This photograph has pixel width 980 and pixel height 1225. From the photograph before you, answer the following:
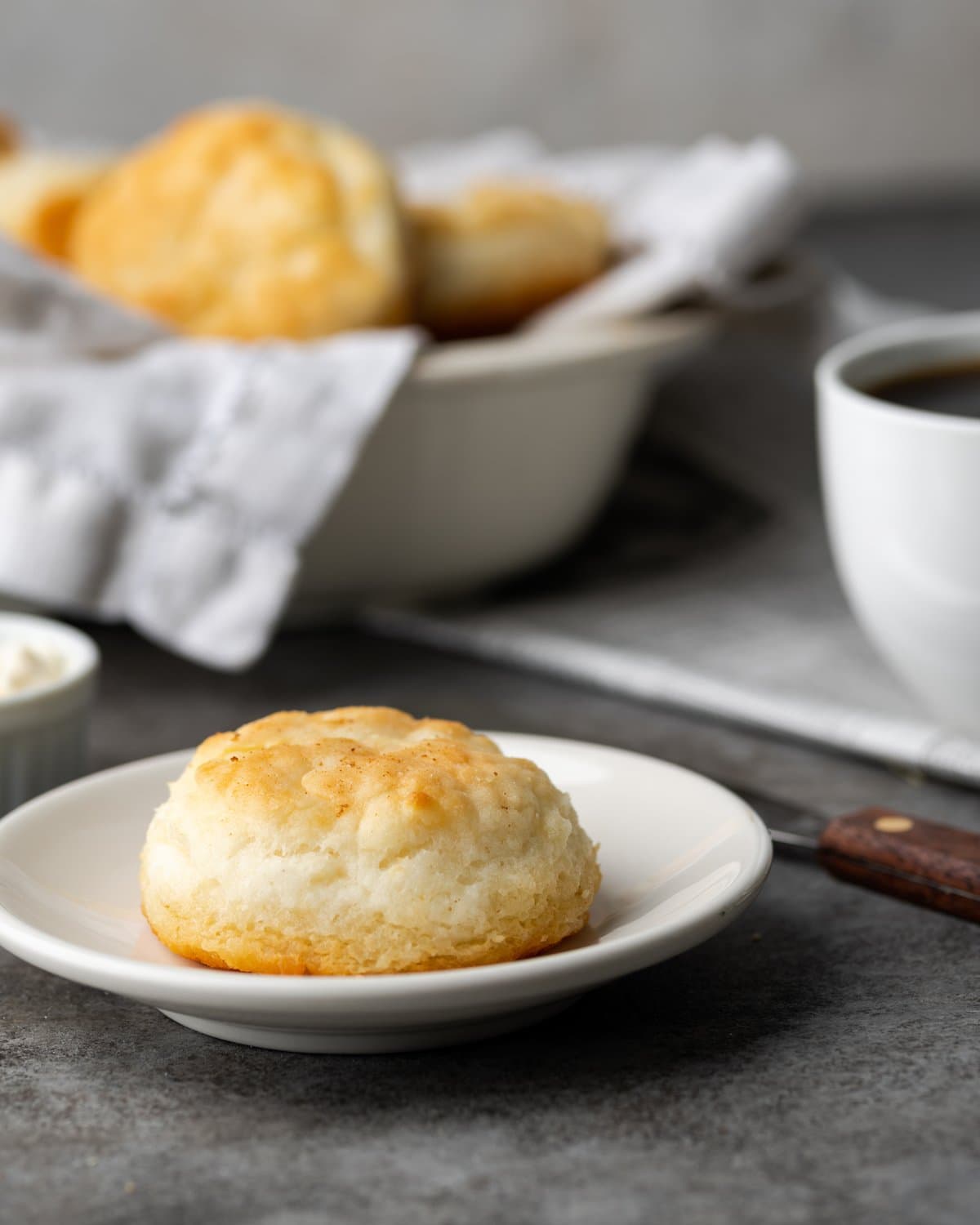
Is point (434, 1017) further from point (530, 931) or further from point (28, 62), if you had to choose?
point (28, 62)

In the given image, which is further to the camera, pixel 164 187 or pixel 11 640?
pixel 164 187

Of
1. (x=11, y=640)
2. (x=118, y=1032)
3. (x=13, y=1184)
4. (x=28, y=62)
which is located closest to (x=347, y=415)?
(x=11, y=640)

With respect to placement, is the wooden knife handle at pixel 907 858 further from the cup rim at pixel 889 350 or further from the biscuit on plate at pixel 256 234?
the biscuit on plate at pixel 256 234

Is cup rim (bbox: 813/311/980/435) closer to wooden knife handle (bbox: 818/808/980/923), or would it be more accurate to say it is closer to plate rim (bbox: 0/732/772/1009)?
wooden knife handle (bbox: 818/808/980/923)

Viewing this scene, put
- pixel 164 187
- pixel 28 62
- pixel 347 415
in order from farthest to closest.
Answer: pixel 28 62, pixel 164 187, pixel 347 415

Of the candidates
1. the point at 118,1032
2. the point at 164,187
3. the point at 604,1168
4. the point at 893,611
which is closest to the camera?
the point at 604,1168

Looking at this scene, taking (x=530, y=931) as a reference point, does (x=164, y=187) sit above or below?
above

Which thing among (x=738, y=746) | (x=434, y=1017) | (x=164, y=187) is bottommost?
(x=738, y=746)
